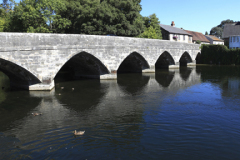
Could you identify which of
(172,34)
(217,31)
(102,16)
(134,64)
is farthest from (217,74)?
(217,31)

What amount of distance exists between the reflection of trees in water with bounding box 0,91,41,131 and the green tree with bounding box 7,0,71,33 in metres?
17.8

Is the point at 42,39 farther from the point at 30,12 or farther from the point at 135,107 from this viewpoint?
the point at 30,12

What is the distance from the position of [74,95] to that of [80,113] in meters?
4.77

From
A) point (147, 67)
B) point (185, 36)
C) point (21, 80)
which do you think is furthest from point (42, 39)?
point (185, 36)

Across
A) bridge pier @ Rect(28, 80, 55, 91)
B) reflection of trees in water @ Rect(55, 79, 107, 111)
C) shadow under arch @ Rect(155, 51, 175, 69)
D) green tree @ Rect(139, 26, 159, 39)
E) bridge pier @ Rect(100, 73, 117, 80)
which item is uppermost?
green tree @ Rect(139, 26, 159, 39)

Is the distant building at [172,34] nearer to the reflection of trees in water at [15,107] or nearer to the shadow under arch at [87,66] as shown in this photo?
the shadow under arch at [87,66]

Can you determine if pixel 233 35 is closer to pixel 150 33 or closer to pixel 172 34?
pixel 172 34

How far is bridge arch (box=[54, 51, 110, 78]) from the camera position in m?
21.6

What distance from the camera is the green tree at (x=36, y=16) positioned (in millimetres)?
31734

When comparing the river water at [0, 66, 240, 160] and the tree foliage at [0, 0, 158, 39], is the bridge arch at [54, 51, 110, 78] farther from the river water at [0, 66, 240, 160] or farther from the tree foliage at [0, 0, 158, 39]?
the tree foliage at [0, 0, 158, 39]

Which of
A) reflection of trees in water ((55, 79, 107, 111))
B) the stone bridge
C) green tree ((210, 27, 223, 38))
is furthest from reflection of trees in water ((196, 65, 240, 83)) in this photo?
green tree ((210, 27, 223, 38))

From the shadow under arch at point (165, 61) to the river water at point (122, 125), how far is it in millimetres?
18319

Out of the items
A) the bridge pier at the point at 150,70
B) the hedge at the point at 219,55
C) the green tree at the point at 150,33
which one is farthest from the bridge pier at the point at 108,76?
the hedge at the point at 219,55

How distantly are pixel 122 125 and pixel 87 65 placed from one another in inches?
573
